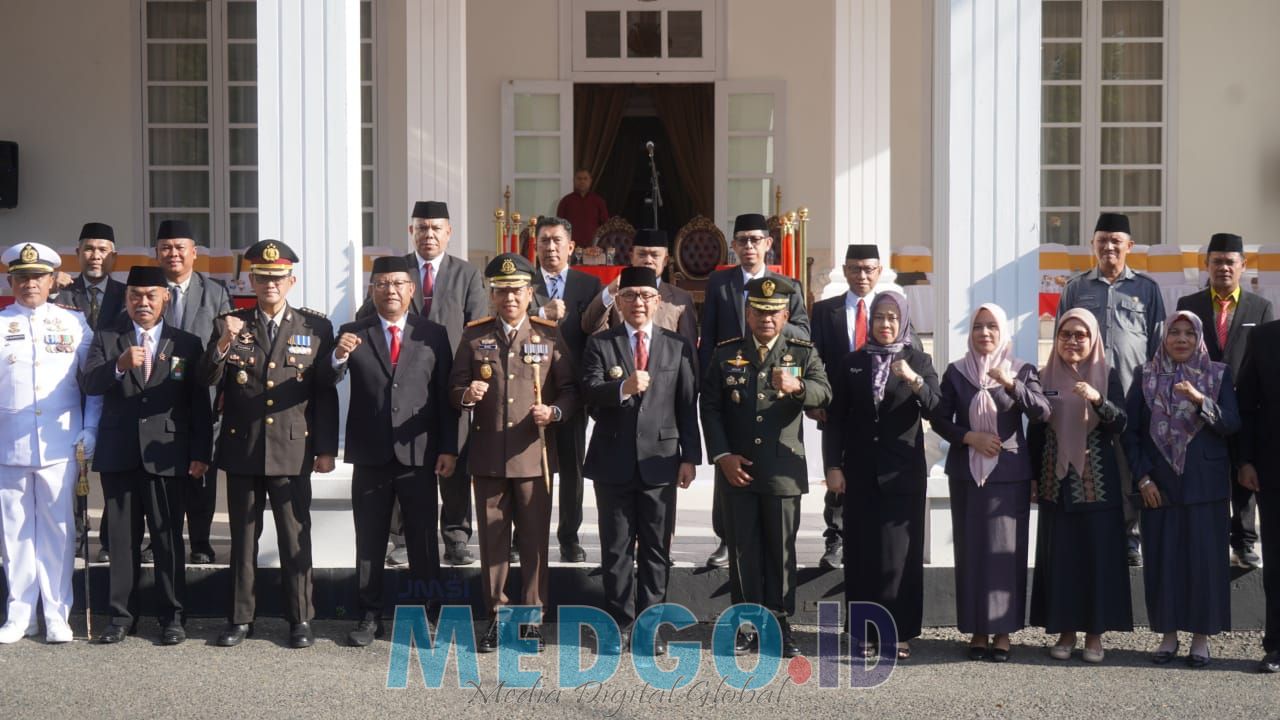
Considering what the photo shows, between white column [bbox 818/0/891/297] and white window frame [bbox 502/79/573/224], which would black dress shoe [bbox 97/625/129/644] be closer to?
white column [bbox 818/0/891/297]

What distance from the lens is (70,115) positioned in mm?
14234

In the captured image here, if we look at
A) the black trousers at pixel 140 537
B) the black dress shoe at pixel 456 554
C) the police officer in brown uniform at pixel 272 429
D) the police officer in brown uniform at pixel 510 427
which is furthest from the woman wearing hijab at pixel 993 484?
the black trousers at pixel 140 537

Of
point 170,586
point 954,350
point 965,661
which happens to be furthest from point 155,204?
point 965,661

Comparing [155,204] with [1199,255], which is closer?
[1199,255]

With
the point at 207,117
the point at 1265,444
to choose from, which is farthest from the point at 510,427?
the point at 207,117

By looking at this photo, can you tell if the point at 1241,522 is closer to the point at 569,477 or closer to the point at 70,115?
the point at 569,477

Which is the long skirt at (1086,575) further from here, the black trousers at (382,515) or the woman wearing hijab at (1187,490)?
the black trousers at (382,515)

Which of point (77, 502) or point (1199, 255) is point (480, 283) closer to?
point (77, 502)

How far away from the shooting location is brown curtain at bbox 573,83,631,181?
15.5 metres

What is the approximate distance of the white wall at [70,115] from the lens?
14.1 m

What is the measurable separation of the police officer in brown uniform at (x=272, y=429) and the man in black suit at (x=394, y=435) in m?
0.16

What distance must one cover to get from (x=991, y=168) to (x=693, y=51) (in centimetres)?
783

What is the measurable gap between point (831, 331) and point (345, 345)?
2.38 meters

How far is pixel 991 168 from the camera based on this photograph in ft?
23.3
